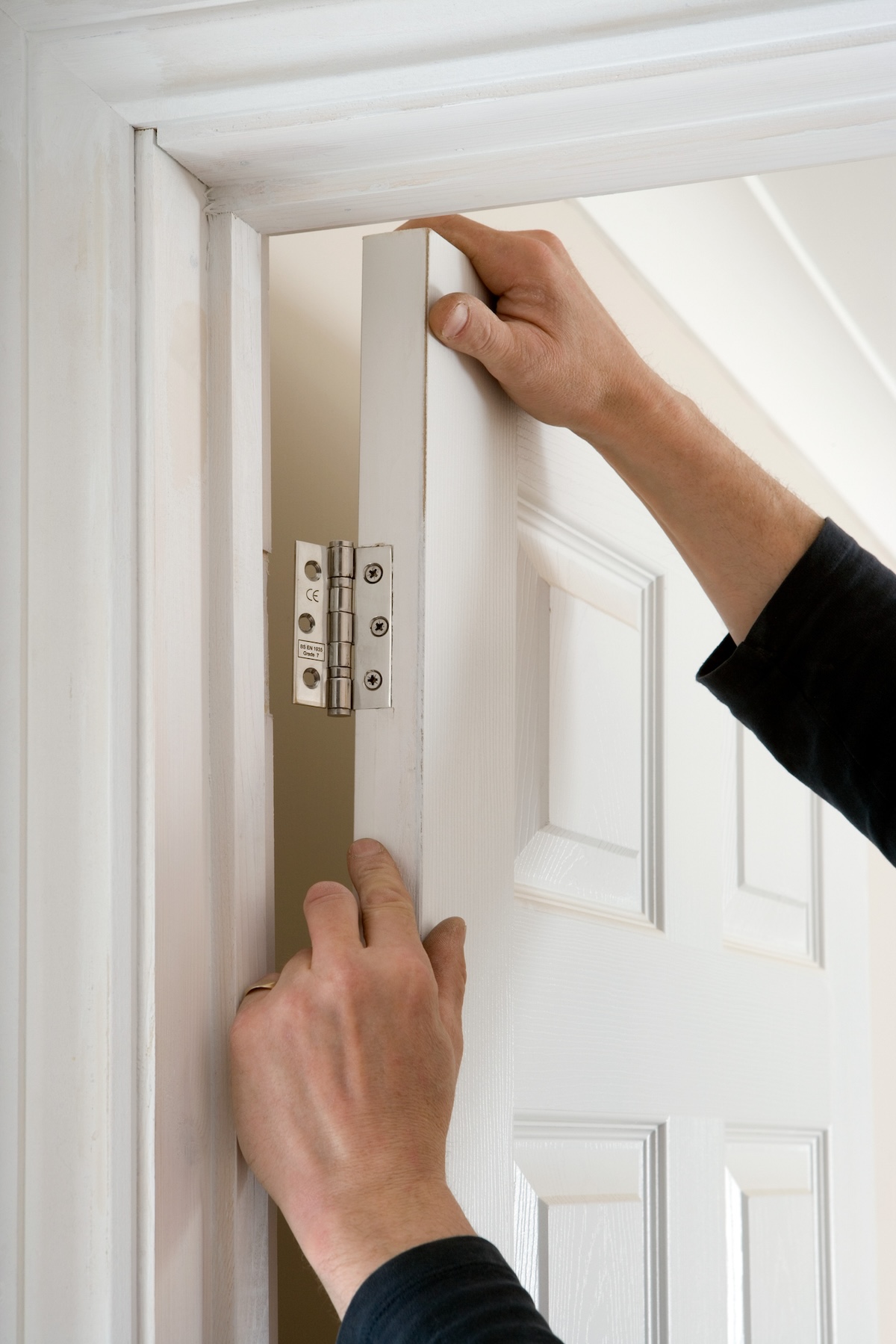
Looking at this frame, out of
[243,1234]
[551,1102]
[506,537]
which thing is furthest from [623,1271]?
[506,537]

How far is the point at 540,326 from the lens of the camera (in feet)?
2.12

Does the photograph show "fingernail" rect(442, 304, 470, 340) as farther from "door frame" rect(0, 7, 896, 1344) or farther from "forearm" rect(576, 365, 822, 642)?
"forearm" rect(576, 365, 822, 642)

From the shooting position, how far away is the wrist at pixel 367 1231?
1.58ft

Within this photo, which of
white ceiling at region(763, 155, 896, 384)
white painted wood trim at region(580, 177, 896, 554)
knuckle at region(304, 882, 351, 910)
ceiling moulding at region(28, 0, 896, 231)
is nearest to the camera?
ceiling moulding at region(28, 0, 896, 231)

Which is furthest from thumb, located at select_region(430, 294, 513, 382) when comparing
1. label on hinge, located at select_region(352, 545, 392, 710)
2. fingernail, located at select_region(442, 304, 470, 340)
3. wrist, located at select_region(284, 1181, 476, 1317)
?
wrist, located at select_region(284, 1181, 476, 1317)

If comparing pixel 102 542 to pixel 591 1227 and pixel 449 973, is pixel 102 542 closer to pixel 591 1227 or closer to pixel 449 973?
pixel 449 973

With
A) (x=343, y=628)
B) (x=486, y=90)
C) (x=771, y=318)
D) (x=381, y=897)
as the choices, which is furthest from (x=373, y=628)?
(x=771, y=318)

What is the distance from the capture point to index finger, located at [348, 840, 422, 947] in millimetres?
534

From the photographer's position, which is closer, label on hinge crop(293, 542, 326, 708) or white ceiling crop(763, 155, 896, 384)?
label on hinge crop(293, 542, 326, 708)

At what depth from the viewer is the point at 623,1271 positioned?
30.0 inches

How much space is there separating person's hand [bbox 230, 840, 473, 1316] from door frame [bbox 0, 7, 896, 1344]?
0.03m

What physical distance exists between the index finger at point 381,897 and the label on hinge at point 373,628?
0.24ft

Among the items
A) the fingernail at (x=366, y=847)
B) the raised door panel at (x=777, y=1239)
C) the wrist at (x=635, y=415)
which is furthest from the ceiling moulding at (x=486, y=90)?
the raised door panel at (x=777, y=1239)

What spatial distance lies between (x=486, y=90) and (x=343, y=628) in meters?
0.25
